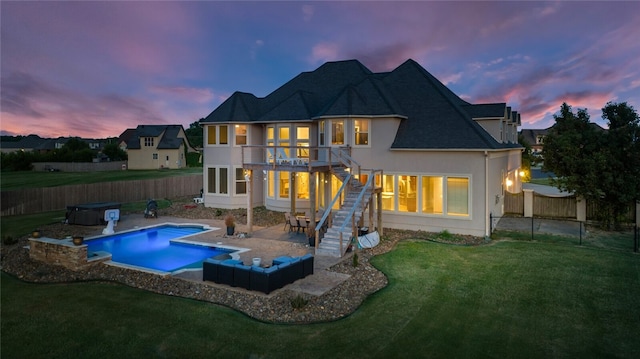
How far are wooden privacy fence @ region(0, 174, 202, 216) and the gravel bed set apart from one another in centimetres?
886

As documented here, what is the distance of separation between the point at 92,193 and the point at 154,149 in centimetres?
3632

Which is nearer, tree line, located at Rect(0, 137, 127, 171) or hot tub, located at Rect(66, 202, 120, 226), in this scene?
hot tub, located at Rect(66, 202, 120, 226)

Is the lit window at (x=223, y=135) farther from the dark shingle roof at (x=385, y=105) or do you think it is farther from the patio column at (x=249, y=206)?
the patio column at (x=249, y=206)

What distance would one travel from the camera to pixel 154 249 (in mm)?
16250

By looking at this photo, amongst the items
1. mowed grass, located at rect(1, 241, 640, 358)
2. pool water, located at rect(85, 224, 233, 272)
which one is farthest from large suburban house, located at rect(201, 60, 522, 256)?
mowed grass, located at rect(1, 241, 640, 358)

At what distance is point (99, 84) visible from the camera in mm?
24219

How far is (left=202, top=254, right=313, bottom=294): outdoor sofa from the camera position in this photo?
995 centimetres

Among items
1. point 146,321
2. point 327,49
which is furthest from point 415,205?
point 327,49

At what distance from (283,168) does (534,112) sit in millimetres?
28671

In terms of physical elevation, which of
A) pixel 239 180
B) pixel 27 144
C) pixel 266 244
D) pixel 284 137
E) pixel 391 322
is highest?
pixel 27 144

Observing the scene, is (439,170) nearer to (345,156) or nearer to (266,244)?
(345,156)

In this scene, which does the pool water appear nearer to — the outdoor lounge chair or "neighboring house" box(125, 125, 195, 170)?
the outdoor lounge chair

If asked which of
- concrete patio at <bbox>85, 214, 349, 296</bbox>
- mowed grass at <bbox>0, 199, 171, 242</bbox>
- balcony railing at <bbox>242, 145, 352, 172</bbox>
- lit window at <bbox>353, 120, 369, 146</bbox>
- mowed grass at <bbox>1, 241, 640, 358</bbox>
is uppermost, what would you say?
lit window at <bbox>353, 120, 369, 146</bbox>

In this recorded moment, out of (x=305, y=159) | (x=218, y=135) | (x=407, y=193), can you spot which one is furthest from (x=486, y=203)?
(x=218, y=135)
